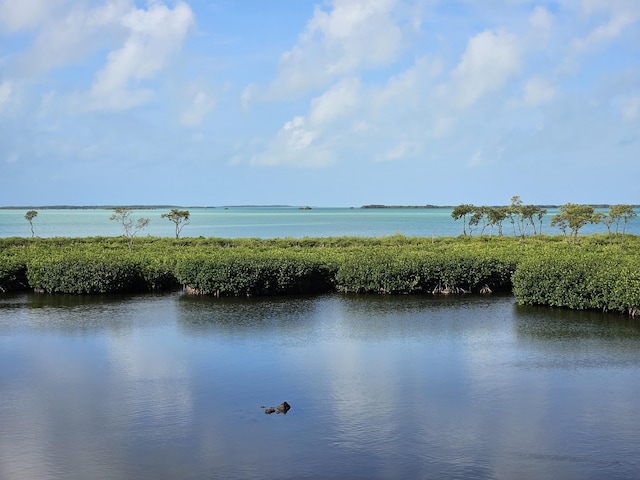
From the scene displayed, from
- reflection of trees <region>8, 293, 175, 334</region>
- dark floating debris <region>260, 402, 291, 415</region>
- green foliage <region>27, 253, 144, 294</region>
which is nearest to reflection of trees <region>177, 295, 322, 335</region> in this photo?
reflection of trees <region>8, 293, 175, 334</region>

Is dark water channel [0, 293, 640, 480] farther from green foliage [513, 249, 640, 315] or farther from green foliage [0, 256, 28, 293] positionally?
green foliage [0, 256, 28, 293]

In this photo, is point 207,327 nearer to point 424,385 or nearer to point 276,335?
point 276,335

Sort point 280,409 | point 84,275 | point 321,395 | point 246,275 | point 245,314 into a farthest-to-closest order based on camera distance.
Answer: point 84,275, point 246,275, point 245,314, point 321,395, point 280,409

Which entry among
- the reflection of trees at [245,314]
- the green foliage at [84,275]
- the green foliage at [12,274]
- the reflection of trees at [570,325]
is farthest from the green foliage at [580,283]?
the green foliage at [12,274]

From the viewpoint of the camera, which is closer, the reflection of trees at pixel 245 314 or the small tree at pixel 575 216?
the reflection of trees at pixel 245 314

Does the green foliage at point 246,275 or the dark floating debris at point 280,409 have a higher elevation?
the green foliage at point 246,275

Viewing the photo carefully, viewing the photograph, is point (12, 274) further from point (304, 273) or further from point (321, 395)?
point (321, 395)

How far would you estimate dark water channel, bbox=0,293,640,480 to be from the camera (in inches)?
354

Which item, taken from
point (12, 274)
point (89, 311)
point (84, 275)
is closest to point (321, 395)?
point (89, 311)

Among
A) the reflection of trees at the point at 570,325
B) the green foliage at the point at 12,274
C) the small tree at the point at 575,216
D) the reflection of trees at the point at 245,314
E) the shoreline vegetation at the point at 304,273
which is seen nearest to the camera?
the reflection of trees at the point at 570,325

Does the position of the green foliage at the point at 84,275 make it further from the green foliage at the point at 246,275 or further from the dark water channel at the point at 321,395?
the dark water channel at the point at 321,395

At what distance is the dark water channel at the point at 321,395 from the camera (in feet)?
29.5

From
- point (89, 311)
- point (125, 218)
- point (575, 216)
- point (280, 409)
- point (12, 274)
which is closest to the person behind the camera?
point (280, 409)

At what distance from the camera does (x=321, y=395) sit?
1176 cm
